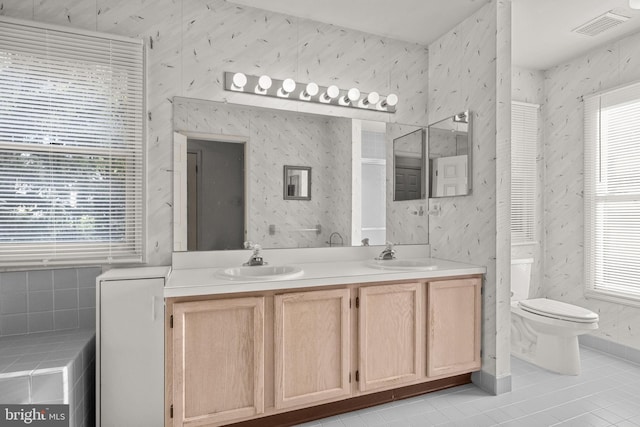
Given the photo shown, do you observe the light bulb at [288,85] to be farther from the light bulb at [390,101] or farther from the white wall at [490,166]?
the white wall at [490,166]

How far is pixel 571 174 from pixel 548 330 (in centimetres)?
158

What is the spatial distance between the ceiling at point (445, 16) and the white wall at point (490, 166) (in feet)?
0.69

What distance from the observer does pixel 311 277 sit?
1.96 meters

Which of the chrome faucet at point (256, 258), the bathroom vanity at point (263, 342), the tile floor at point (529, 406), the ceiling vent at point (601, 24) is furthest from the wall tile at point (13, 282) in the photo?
the ceiling vent at point (601, 24)

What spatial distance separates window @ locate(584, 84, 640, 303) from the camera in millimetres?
2924

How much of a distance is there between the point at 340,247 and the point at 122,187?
5.04 feet

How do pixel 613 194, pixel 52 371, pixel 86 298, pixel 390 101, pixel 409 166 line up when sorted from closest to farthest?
pixel 52 371, pixel 86 298, pixel 390 101, pixel 409 166, pixel 613 194

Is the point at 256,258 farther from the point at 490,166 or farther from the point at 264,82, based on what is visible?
the point at 490,166

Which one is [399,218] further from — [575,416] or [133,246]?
[133,246]

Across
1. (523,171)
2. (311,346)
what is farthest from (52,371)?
(523,171)

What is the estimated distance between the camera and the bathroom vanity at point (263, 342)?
1.76 metres

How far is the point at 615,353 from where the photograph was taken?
2.99 metres

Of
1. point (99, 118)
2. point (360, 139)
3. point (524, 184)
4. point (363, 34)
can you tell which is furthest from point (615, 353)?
point (99, 118)

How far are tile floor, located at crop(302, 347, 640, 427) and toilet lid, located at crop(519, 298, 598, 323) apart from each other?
0.45 m
